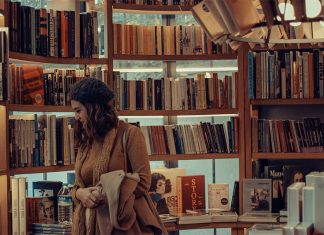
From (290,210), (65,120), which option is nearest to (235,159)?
(65,120)

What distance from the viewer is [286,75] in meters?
5.34

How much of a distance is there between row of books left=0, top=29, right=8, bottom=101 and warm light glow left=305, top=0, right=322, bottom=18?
2070 millimetres

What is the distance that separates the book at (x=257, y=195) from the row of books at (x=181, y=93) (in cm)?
59

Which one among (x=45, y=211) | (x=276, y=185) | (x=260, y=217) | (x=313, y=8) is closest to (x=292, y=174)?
(x=276, y=185)

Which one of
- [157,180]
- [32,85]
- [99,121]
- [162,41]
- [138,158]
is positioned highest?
[162,41]

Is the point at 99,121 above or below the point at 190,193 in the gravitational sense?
above

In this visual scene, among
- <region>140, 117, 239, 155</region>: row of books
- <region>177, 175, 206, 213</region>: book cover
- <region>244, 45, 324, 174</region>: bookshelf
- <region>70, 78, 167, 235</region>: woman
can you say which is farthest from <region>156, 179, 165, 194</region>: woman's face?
<region>70, 78, 167, 235</region>: woman

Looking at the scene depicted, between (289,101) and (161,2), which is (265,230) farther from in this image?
(161,2)

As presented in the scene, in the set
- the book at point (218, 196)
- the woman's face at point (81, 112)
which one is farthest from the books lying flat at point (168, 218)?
the woman's face at point (81, 112)

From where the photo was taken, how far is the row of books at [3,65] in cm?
428

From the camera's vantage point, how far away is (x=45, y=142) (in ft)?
15.9

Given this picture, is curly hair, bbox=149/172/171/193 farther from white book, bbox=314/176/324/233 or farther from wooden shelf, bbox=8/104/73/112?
white book, bbox=314/176/324/233

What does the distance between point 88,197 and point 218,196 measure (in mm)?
2190

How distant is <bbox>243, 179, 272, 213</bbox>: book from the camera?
5.38 m
